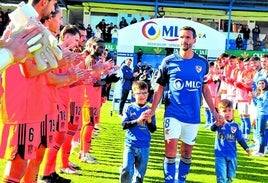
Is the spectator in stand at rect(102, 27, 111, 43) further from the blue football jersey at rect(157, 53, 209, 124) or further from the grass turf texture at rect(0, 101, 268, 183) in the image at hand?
the blue football jersey at rect(157, 53, 209, 124)

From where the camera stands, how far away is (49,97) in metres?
4.85

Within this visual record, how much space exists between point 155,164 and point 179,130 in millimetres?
2162

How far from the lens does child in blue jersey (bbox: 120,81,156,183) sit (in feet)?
18.9

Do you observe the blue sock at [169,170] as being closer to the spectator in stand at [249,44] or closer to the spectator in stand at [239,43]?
the spectator in stand at [239,43]

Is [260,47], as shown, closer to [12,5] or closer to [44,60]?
[12,5]

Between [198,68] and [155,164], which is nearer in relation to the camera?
[198,68]

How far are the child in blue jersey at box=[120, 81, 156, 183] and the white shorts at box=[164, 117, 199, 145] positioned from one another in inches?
21.4

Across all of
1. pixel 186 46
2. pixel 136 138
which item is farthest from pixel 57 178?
pixel 186 46

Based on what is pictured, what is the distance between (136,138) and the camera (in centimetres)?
578

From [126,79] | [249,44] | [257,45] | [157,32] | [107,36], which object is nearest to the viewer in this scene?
[157,32]

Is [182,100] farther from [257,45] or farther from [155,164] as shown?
[257,45]

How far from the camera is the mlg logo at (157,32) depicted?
15617 mm

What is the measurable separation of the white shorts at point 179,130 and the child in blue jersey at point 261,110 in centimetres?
389

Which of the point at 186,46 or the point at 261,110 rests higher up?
the point at 186,46
